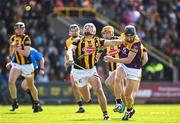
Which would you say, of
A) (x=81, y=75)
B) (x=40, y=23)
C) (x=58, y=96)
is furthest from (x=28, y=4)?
(x=40, y=23)

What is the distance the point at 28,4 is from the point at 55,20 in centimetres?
1518

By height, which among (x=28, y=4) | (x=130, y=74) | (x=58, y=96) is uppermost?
(x=28, y=4)

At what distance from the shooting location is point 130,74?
19016mm

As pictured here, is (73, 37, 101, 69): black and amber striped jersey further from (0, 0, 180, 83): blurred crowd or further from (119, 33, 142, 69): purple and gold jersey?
(0, 0, 180, 83): blurred crowd

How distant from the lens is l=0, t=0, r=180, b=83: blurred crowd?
32750mm

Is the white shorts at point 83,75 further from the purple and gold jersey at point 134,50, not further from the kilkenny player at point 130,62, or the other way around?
the purple and gold jersey at point 134,50

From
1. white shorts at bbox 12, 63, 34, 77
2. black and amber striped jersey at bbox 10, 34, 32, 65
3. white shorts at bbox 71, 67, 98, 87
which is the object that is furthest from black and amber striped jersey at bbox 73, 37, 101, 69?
white shorts at bbox 12, 63, 34, 77

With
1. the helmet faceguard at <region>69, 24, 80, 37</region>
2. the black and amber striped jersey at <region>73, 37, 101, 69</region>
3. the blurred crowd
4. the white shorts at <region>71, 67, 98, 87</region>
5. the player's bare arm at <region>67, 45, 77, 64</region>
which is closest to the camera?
the player's bare arm at <region>67, 45, 77, 64</region>

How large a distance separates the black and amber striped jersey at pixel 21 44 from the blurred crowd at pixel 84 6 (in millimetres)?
8166

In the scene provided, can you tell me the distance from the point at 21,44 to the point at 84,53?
331cm

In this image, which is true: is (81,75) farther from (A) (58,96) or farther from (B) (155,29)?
(B) (155,29)

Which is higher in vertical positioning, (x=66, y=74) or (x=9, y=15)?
(x=9, y=15)

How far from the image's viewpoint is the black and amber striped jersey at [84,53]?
18.9 m

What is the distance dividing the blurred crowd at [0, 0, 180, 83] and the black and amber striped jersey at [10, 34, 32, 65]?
8.17 metres
